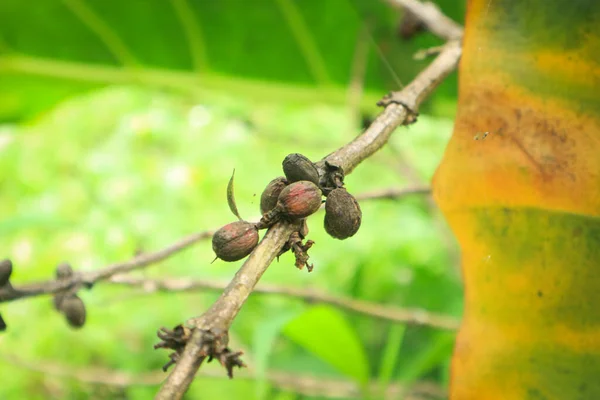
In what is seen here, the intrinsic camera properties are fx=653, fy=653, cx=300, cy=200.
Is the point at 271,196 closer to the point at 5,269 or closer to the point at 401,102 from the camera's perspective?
the point at 401,102

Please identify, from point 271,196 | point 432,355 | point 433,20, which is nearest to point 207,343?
point 271,196

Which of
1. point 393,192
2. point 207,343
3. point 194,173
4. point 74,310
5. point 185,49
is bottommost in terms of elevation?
point 207,343

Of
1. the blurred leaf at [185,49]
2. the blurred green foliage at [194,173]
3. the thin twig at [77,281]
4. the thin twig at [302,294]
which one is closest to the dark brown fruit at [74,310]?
the thin twig at [77,281]

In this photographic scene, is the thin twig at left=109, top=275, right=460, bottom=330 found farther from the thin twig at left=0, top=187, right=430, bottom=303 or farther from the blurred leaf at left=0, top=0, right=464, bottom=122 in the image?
the blurred leaf at left=0, top=0, right=464, bottom=122

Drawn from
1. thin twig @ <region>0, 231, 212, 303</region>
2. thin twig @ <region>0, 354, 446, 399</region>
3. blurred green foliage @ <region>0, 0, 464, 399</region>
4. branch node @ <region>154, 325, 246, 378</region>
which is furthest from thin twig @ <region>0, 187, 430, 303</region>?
thin twig @ <region>0, 354, 446, 399</region>

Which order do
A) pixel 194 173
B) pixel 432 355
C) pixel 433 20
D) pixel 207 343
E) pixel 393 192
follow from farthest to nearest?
pixel 194 173
pixel 432 355
pixel 393 192
pixel 433 20
pixel 207 343

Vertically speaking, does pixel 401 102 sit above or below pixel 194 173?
below

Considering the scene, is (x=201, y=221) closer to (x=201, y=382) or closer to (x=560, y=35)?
(x=201, y=382)

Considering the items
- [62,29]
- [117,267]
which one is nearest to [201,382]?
[62,29]
